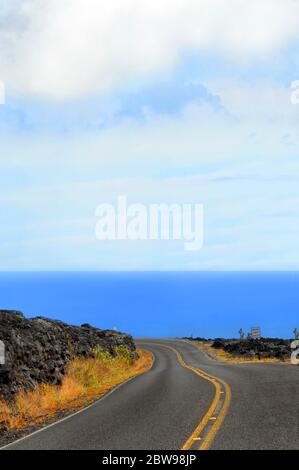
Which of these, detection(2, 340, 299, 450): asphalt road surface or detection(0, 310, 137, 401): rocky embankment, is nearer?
detection(2, 340, 299, 450): asphalt road surface

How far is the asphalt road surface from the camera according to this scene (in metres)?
9.39

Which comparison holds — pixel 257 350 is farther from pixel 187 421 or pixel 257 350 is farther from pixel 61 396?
pixel 187 421

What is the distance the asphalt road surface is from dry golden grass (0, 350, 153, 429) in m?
1.44

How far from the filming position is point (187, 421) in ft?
36.9

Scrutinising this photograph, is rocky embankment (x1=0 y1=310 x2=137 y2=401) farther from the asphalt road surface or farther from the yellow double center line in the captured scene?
the yellow double center line

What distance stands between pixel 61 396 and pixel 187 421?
822 cm

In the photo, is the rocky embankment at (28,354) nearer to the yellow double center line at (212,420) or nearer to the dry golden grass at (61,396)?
the dry golden grass at (61,396)

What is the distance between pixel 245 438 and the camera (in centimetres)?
939

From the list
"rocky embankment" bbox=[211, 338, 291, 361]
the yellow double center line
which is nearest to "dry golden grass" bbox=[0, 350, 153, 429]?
the yellow double center line
